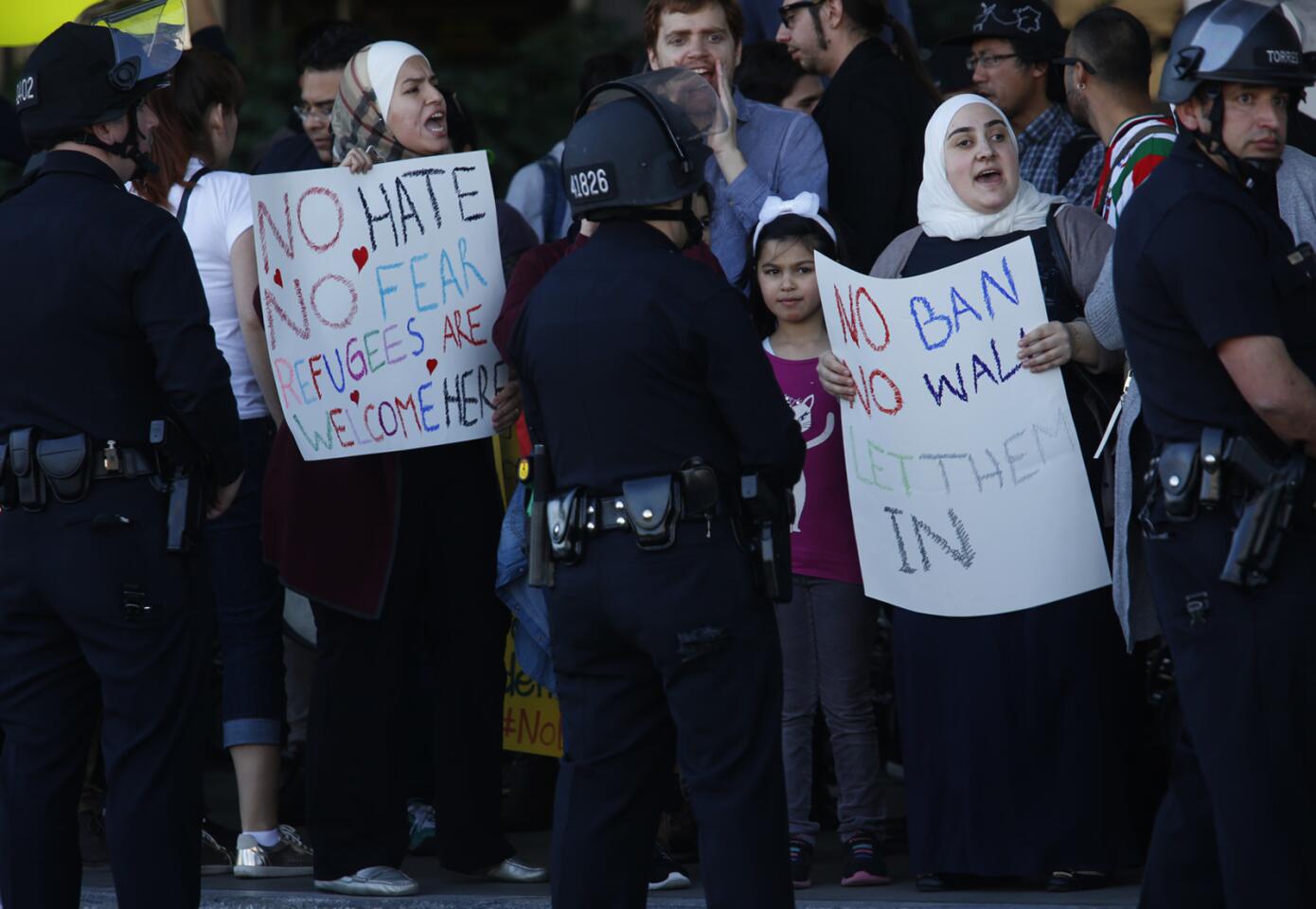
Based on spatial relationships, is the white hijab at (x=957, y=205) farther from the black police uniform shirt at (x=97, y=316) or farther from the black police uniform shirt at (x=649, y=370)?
the black police uniform shirt at (x=97, y=316)

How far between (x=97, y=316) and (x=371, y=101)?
1208 mm

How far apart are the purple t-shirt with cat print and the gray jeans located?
0.08 m

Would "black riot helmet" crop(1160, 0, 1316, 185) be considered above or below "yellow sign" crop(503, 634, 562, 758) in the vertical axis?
above

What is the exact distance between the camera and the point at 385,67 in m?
5.43

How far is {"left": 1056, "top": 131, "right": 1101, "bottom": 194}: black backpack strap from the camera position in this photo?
6.46 metres

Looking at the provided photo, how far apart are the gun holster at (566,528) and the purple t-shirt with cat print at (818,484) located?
4.34ft

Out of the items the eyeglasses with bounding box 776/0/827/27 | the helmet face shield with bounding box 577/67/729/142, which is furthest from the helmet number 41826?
the eyeglasses with bounding box 776/0/827/27

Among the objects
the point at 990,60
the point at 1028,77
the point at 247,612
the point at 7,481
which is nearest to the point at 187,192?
the point at 247,612

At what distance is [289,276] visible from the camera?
5426mm

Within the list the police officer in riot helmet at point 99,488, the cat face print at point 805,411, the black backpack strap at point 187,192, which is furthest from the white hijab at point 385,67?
the cat face print at point 805,411

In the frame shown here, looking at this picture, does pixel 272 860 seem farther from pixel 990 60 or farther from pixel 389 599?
pixel 990 60

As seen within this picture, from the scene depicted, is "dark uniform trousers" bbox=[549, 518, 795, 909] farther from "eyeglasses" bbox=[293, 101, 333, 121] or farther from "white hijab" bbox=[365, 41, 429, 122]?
"eyeglasses" bbox=[293, 101, 333, 121]

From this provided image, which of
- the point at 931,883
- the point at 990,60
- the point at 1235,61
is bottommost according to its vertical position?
the point at 931,883

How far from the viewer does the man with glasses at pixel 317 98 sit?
22.0 feet
